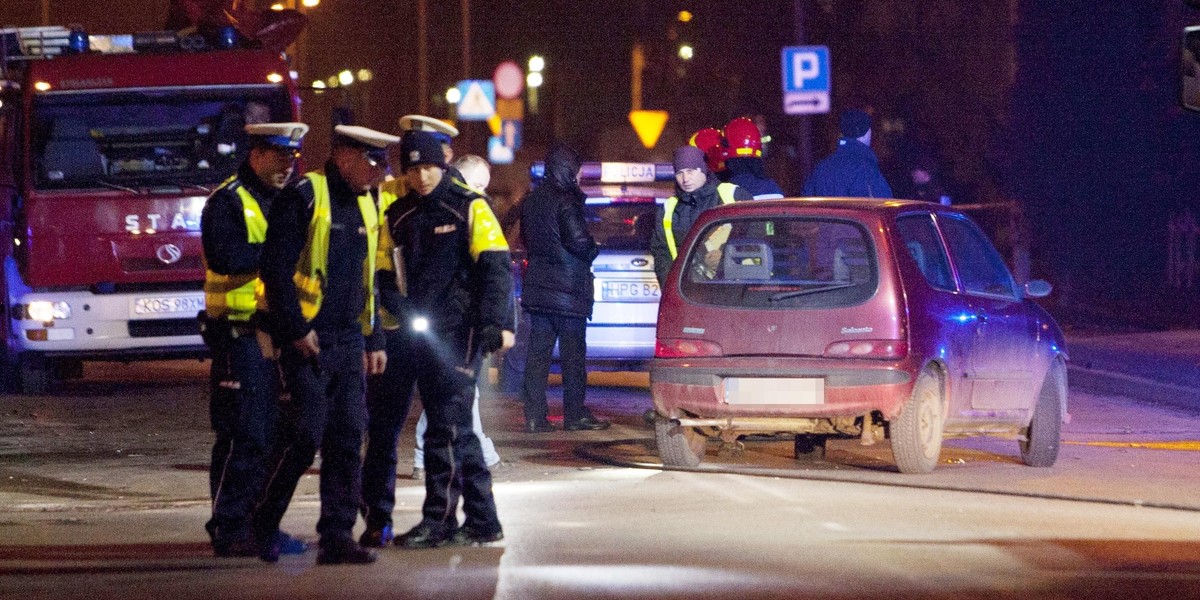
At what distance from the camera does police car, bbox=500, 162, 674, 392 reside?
13.9 meters

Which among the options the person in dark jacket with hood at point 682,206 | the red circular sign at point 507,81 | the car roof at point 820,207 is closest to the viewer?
the car roof at point 820,207

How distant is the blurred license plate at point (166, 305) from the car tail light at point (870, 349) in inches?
288

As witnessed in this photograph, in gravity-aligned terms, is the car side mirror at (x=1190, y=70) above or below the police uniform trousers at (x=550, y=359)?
above

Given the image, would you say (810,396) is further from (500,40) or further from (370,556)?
(500,40)

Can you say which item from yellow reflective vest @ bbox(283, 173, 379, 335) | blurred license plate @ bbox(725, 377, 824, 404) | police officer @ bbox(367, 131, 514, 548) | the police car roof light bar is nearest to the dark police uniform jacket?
police officer @ bbox(367, 131, 514, 548)

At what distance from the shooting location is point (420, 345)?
745cm

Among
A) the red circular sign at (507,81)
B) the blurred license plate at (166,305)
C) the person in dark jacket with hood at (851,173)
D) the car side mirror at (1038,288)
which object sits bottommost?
the blurred license plate at (166,305)

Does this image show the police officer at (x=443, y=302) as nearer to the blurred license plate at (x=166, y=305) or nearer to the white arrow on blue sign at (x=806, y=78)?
the blurred license plate at (x=166, y=305)

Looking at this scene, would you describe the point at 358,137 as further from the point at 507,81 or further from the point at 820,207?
the point at 507,81

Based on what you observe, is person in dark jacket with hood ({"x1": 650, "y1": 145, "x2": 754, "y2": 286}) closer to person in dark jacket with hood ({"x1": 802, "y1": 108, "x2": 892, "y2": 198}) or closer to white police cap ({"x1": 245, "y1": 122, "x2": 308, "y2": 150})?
person in dark jacket with hood ({"x1": 802, "y1": 108, "x2": 892, "y2": 198})

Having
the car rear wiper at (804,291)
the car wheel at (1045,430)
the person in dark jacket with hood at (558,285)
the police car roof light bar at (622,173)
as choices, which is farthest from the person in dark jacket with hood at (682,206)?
the police car roof light bar at (622,173)

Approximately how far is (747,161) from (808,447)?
253 cm

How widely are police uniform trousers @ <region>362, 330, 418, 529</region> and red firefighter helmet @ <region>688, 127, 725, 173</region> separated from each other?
5.69 metres

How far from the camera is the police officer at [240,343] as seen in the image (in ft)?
24.3
